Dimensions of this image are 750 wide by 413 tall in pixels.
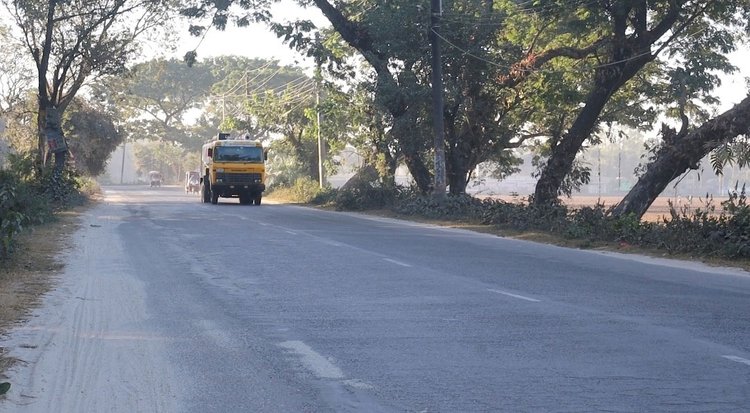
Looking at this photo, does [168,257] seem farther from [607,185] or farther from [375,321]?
[607,185]

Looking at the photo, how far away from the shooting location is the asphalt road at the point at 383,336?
303 inches

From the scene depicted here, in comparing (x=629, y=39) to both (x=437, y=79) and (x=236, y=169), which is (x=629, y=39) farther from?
(x=236, y=169)

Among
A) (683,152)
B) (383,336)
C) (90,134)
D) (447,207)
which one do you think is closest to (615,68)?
(683,152)

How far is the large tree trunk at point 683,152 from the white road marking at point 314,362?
1835cm

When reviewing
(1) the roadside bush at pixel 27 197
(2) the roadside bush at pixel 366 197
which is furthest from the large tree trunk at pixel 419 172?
(1) the roadside bush at pixel 27 197

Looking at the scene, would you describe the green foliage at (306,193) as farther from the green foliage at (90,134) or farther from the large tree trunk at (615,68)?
the large tree trunk at (615,68)

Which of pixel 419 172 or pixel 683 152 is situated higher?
pixel 683 152

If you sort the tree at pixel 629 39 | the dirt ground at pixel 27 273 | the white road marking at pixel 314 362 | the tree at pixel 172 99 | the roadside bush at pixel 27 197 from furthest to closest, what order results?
the tree at pixel 172 99 < the tree at pixel 629 39 < the roadside bush at pixel 27 197 < the dirt ground at pixel 27 273 < the white road marking at pixel 314 362

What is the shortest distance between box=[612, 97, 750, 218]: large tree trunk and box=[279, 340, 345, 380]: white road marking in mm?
18346

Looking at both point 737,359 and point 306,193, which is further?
point 306,193

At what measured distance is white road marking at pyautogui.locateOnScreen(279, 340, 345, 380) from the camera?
27.7ft

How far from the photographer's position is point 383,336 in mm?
10266

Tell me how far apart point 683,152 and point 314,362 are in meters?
22.0

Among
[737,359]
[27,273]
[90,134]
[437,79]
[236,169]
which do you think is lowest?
[27,273]
